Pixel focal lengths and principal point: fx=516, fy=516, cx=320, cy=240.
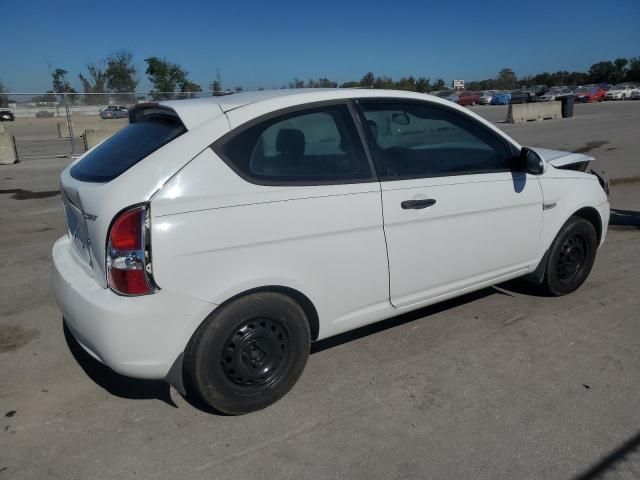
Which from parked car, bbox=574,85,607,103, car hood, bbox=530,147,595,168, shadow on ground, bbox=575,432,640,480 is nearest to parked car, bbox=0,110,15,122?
car hood, bbox=530,147,595,168

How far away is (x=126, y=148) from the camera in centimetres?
291

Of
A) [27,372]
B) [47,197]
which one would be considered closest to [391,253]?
[27,372]

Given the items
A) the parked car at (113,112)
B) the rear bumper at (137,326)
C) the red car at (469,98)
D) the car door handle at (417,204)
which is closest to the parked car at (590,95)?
the red car at (469,98)

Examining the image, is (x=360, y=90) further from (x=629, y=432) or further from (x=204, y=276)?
(x=629, y=432)

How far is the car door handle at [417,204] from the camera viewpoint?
10.1 feet

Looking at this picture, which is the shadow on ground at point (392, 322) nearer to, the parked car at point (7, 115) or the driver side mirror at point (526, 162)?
the driver side mirror at point (526, 162)

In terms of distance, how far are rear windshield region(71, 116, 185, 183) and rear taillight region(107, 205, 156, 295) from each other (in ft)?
1.09

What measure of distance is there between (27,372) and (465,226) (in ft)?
9.87

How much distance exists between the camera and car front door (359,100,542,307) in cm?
314

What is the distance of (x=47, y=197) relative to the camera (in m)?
9.19

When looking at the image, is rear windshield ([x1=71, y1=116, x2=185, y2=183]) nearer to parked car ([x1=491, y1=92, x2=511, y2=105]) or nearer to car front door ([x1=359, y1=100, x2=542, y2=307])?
car front door ([x1=359, y1=100, x2=542, y2=307])

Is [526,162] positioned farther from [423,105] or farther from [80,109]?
[80,109]

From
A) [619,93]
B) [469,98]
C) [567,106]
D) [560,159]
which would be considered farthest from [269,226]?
[619,93]

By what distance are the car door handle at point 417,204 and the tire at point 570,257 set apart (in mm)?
1466
